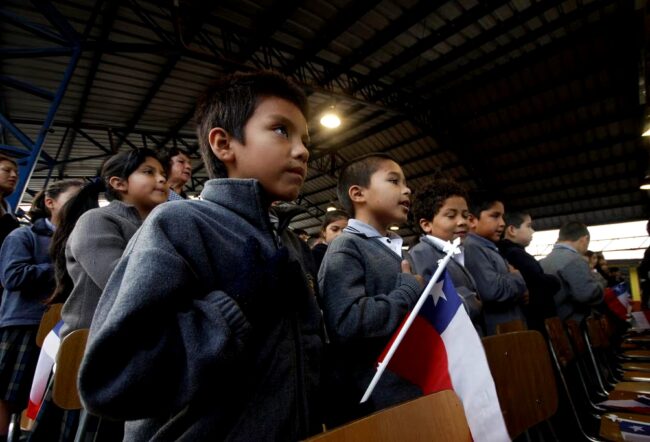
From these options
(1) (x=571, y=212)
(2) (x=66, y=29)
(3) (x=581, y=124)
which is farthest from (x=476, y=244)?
(1) (x=571, y=212)

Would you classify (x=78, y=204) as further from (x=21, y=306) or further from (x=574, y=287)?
(x=574, y=287)

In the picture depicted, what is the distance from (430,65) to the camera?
7430 mm

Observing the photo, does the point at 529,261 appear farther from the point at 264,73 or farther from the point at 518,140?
the point at 518,140

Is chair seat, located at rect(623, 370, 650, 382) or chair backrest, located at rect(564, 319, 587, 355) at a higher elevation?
chair backrest, located at rect(564, 319, 587, 355)

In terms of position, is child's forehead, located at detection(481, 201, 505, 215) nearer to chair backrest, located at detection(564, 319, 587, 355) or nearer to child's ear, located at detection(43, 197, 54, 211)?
chair backrest, located at detection(564, 319, 587, 355)

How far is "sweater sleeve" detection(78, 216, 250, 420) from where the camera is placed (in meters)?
0.54

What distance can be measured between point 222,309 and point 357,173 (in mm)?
1261

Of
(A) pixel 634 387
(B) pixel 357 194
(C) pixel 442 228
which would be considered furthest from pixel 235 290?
(A) pixel 634 387

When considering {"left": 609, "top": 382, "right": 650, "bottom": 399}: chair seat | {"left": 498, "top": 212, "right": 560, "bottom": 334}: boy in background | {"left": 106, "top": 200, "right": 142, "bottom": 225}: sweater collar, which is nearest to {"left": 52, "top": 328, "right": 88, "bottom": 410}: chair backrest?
{"left": 106, "top": 200, "right": 142, "bottom": 225}: sweater collar

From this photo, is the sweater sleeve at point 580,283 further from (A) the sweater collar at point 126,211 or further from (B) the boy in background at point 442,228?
(A) the sweater collar at point 126,211

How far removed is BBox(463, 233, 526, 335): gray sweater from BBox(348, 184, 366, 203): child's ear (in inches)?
46.2

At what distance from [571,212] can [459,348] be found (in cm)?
1371

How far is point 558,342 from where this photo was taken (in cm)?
212

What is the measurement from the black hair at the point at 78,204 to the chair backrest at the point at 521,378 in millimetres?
1805
